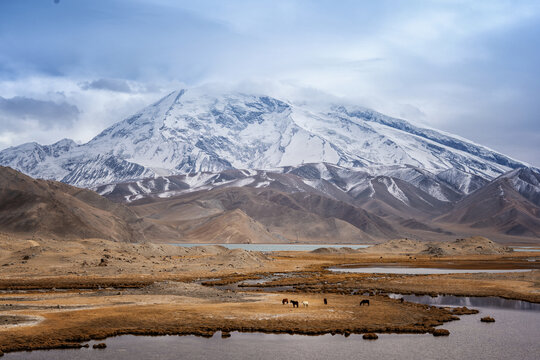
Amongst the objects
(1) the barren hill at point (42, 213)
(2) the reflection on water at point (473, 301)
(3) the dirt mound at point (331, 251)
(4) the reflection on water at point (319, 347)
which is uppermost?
(1) the barren hill at point (42, 213)

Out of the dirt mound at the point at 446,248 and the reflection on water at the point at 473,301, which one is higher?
the reflection on water at the point at 473,301

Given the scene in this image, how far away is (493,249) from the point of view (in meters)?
180

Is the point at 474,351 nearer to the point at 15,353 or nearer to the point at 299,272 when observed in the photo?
the point at 15,353

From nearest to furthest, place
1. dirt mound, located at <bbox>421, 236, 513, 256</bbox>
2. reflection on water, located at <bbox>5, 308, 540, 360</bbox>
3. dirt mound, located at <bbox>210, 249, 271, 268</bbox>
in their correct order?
reflection on water, located at <bbox>5, 308, 540, 360</bbox>, dirt mound, located at <bbox>210, 249, 271, 268</bbox>, dirt mound, located at <bbox>421, 236, 513, 256</bbox>

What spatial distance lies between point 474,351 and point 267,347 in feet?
39.8

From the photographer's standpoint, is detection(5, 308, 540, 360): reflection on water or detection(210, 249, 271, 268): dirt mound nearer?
detection(5, 308, 540, 360): reflection on water

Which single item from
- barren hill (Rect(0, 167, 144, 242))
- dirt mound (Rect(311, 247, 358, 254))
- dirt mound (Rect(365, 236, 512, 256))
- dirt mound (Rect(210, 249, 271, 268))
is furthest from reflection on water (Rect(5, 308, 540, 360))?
dirt mound (Rect(311, 247, 358, 254))

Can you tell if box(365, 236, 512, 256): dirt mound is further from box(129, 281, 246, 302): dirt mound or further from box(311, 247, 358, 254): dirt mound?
box(129, 281, 246, 302): dirt mound

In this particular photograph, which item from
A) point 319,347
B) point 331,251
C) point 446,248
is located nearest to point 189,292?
point 319,347

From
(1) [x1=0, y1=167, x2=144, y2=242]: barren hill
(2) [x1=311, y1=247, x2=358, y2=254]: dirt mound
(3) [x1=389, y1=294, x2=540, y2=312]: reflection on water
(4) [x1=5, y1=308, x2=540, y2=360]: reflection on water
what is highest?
(1) [x1=0, y1=167, x2=144, y2=242]: barren hill

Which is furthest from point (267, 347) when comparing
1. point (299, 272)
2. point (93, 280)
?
point (299, 272)

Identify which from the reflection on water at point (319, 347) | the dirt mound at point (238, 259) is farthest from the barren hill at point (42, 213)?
the reflection on water at point (319, 347)

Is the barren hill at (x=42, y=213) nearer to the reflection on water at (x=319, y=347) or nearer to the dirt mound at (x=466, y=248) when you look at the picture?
the dirt mound at (x=466, y=248)

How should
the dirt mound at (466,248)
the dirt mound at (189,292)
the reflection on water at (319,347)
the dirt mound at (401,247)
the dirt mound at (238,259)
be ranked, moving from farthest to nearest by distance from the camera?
1. the dirt mound at (401,247)
2. the dirt mound at (466,248)
3. the dirt mound at (238,259)
4. the dirt mound at (189,292)
5. the reflection on water at (319,347)
